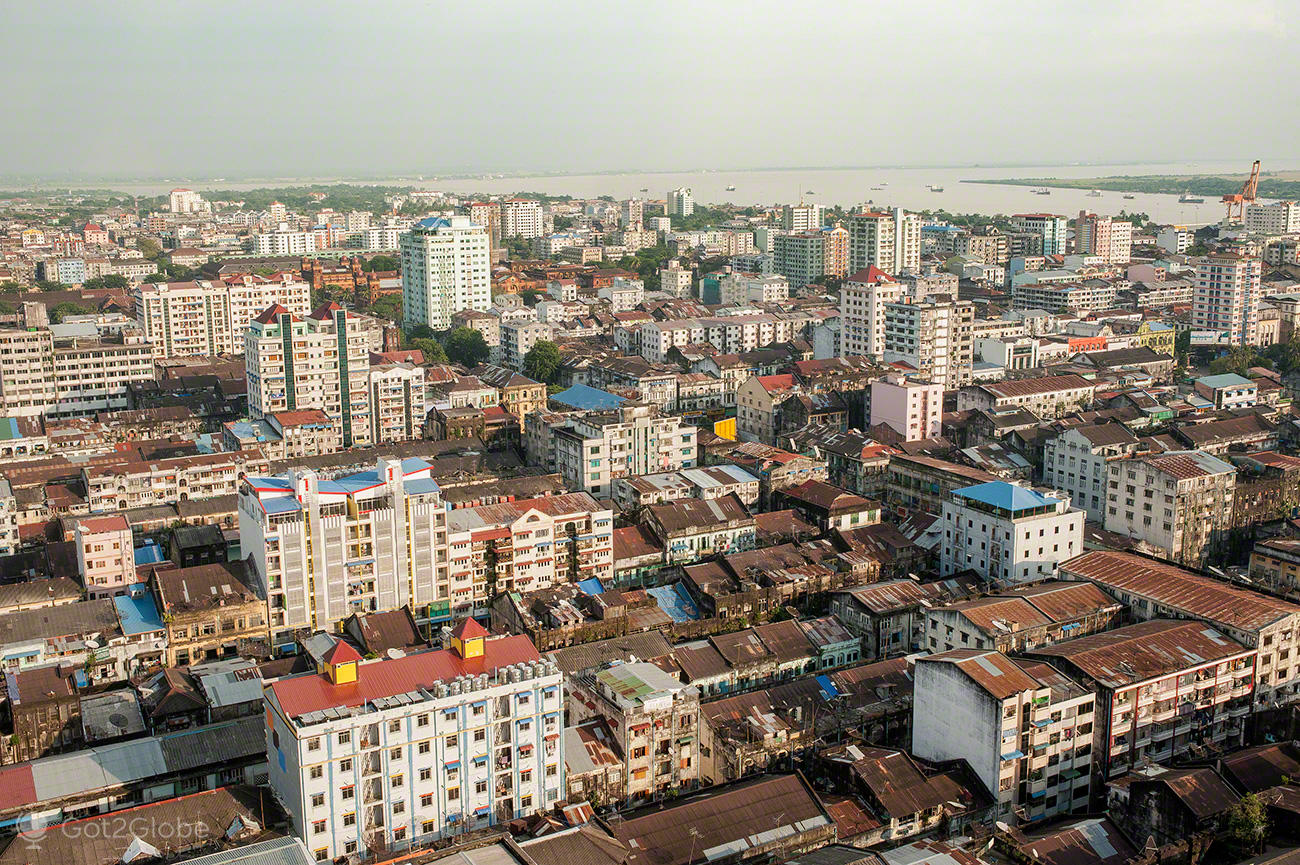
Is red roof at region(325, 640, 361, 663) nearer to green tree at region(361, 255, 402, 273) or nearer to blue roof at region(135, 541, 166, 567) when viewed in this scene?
blue roof at region(135, 541, 166, 567)

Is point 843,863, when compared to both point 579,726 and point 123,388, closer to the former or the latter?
point 579,726

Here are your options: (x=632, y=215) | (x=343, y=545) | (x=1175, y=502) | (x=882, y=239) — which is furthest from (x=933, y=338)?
(x=632, y=215)

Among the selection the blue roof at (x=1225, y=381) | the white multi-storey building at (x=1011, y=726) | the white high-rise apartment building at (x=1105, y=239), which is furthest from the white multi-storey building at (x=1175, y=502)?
the white high-rise apartment building at (x=1105, y=239)

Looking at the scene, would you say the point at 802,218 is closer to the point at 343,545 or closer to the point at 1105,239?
the point at 1105,239

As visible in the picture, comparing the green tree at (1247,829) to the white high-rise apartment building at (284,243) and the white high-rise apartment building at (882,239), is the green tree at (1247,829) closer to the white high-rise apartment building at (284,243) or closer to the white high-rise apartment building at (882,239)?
the white high-rise apartment building at (882,239)

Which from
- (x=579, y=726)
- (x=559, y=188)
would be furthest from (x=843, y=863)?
(x=559, y=188)

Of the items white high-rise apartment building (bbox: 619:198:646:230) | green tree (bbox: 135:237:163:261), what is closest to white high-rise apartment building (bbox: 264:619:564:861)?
green tree (bbox: 135:237:163:261)
